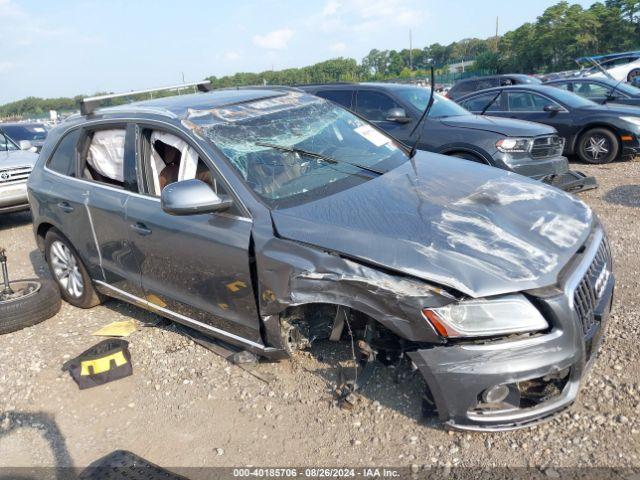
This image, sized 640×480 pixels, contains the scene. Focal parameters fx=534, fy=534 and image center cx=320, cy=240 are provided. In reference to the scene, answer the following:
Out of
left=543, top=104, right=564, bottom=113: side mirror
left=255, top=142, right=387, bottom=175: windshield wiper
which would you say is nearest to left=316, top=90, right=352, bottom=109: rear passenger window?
left=543, top=104, right=564, bottom=113: side mirror

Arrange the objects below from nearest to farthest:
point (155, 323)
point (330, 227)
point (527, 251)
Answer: point (527, 251) < point (330, 227) < point (155, 323)

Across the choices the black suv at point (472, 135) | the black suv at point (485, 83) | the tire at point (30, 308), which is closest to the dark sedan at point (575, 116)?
the black suv at point (472, 135)

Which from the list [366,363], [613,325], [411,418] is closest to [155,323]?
[366,363]

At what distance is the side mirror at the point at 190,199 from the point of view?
2998mm

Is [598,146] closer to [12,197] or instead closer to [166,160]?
[166,160]

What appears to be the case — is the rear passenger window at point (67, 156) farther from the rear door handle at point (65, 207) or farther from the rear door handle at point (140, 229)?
the rear door handle at point (140, 229)

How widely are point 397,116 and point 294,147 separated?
386 cm

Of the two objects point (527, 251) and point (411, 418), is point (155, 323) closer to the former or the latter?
point (411, 418)

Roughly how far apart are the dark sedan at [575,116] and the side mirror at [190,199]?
7.20 meters

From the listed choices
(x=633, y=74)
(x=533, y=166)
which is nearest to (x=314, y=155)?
(x=533, y=166)

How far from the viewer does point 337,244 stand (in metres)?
2.71

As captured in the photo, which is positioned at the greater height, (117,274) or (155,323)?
(117,274)

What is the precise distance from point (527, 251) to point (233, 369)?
206 centimetres

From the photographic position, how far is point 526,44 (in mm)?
53250
